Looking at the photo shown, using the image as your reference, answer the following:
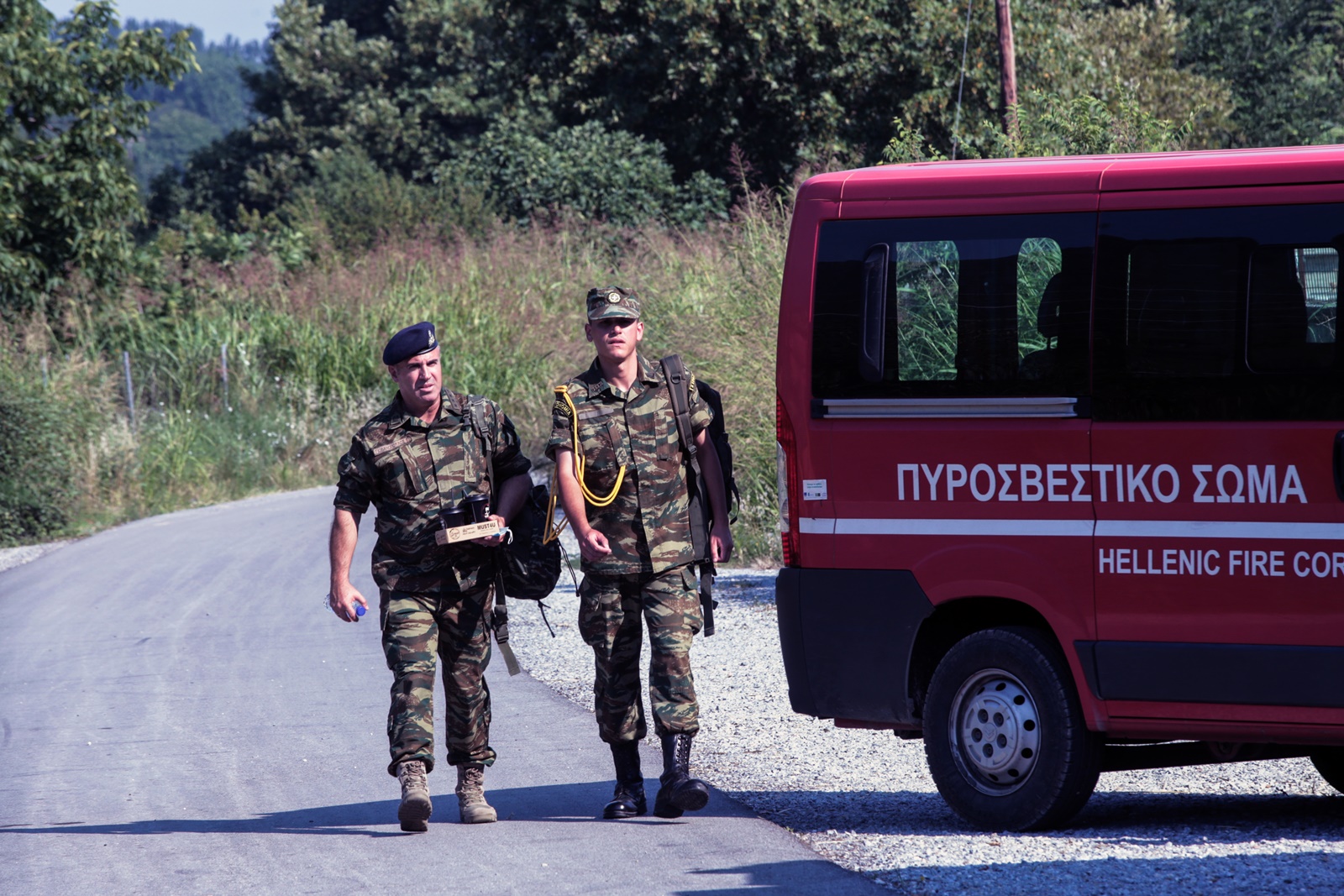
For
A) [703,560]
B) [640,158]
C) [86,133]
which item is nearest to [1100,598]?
[703,560]

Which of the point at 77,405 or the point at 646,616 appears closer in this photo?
the point at 646,616

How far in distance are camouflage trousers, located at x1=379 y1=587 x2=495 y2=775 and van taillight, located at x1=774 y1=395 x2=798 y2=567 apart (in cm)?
120

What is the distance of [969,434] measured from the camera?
18.3 ft

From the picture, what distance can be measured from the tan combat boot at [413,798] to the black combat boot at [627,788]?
70 cm

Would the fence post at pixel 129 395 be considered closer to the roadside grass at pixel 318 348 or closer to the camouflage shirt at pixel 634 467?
the roadside grass at pixel 318 348

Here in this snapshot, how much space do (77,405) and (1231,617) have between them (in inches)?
612

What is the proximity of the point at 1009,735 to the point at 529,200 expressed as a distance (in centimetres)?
2707

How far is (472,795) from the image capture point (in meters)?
6.14

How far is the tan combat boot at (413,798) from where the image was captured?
5.88 m

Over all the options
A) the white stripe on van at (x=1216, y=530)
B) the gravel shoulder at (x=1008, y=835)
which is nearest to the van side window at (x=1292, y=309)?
the white stripe on van at (x=1216, y=530)

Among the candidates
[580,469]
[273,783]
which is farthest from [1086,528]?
[273,783]

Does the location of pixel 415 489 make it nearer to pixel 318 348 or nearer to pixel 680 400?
pixel 680 400

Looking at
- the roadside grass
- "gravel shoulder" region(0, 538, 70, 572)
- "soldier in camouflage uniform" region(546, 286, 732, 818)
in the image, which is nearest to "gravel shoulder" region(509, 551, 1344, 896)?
"soldier in camouflage uniform" region(546, 286, 732, 818)

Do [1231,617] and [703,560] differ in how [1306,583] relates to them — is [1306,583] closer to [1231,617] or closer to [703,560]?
[1231,617]
